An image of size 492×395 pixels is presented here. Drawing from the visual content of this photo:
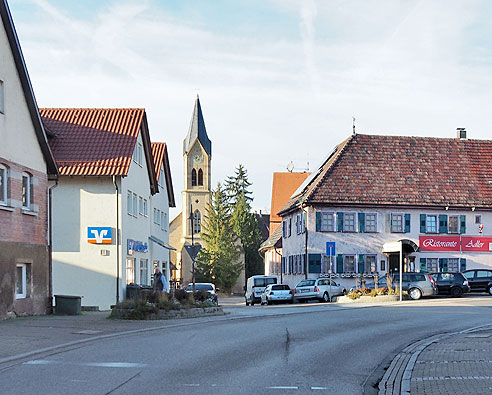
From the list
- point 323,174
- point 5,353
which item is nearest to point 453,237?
point 323,174

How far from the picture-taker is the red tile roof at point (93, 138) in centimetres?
3453

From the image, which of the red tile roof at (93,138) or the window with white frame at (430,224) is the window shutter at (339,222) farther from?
the red tile roof at (93,138)

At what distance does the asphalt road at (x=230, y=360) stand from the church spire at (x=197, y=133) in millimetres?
72328

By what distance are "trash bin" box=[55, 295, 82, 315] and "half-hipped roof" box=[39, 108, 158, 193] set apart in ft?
30.3

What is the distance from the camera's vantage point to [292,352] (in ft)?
49.4

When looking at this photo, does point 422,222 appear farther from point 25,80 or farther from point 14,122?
point 14,122

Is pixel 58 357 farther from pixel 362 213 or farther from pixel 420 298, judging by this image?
pixel 362 213

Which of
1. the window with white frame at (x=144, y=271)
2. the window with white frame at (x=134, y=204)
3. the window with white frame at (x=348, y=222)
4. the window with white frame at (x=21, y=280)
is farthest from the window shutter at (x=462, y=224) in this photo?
the window with white frame at (x=21, y=280)

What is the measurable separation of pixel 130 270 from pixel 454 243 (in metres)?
23.5

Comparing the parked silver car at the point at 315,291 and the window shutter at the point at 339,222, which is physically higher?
the window shutter at the point at 339,222

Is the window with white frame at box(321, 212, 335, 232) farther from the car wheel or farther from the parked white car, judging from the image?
the car wheel

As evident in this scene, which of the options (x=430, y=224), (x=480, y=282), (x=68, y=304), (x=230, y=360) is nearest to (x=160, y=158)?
(x=430, y=224)

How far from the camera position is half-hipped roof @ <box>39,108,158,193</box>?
1359 inches

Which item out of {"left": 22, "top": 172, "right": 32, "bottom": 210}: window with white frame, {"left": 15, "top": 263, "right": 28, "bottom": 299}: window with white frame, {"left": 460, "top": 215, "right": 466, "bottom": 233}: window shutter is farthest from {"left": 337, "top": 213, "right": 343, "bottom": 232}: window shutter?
{"left": 15, "top": 263, "right": 28, "bottom": 299}: window with white frame
